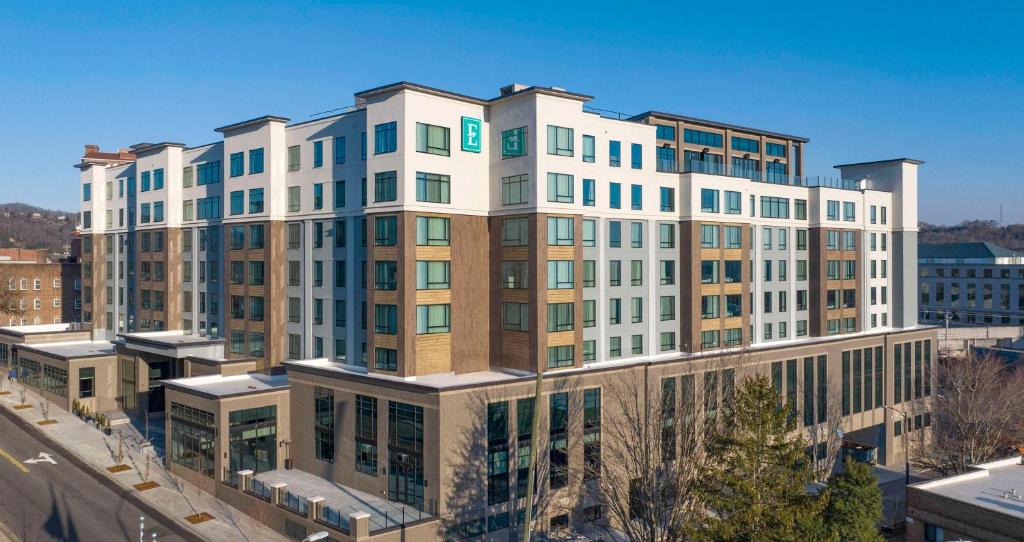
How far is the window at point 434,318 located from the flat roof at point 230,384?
39.6ft

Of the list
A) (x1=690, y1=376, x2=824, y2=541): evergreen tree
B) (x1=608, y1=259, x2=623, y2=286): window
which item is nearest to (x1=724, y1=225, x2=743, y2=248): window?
(x1=608, y1=259, x2=623, y2=286): window

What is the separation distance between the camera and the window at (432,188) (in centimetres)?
4109

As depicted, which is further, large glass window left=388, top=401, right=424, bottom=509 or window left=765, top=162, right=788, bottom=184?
window left=765, top=162, right=788, bottom=184

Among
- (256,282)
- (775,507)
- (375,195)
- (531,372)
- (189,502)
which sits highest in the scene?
(375,195)

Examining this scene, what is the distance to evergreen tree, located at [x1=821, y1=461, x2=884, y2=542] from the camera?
3269cm

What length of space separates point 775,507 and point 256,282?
1570 inches

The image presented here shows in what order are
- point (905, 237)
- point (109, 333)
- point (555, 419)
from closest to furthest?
point (555, 419), point (905, 237), point (109, 333)

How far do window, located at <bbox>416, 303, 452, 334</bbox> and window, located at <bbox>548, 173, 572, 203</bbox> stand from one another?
929cm

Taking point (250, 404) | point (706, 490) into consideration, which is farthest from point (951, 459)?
point (250, 404)

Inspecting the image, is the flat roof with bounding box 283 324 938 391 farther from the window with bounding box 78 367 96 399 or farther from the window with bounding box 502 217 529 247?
the window with bounding box 78 367 96 399

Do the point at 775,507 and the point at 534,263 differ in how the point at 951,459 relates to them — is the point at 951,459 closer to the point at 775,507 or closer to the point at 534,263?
the point at 775,507

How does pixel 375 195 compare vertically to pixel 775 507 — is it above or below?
above

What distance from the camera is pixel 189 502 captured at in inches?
1662

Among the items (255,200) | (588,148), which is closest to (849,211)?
(588,148)
